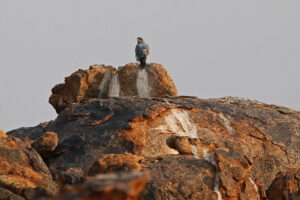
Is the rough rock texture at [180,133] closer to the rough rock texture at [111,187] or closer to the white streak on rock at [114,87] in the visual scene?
the white streak on rock at [114,87]

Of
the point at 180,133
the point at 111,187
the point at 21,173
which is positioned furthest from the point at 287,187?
the point at 111,187

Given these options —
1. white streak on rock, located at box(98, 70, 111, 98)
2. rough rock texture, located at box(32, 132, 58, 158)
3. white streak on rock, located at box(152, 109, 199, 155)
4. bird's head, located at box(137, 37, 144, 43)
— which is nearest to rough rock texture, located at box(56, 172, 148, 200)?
rough rock texture, located at box(32, 132, 58, 158)

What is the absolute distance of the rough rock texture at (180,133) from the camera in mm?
16578

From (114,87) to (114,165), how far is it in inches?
475

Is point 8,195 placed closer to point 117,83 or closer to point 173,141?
point 173,141

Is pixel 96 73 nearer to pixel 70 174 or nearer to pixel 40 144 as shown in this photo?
pixel 40 144

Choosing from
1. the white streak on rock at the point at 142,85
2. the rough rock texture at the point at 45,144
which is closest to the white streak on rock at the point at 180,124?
the rough rock texture at the point at 45,144

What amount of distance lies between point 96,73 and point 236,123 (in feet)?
29.1

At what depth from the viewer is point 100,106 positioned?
66.3ft

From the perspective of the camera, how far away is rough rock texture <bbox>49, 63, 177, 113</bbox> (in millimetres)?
24469

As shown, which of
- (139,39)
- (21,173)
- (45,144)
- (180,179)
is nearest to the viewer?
(180,179)

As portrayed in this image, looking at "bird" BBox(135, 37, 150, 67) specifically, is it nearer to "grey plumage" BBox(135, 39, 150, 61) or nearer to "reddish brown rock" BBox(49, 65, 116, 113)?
"grey plumage" BBox(135, 39, 150, 61)

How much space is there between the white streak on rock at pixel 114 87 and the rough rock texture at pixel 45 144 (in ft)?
25.4

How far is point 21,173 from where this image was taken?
47.4 ft
